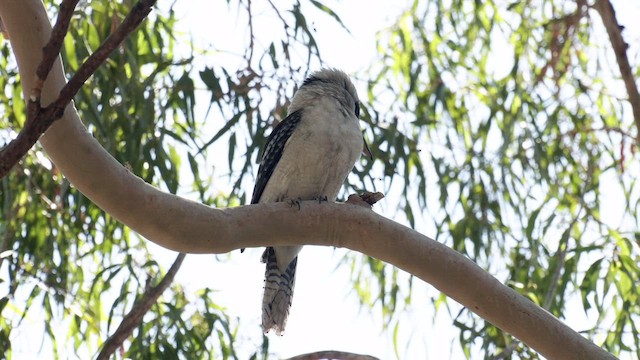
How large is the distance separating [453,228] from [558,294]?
1.71ft

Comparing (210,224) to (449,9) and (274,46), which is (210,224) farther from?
(449,9)

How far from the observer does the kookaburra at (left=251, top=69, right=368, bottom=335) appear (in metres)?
3.22

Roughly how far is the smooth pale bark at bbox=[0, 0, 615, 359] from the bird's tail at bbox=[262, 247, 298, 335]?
2.63ft

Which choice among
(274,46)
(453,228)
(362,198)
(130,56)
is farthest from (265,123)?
(362,198)

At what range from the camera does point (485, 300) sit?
2369 millimetres

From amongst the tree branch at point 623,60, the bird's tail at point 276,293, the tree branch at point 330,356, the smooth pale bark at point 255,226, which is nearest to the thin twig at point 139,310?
the bird's tail at point 276,293

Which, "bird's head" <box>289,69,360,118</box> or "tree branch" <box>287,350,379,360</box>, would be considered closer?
"tree branch" <box>287,350,379,360</box>

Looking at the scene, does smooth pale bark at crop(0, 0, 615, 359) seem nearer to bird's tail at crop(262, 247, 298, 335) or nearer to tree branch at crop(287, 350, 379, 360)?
tree branch at crop(287, 350, 379, 360)

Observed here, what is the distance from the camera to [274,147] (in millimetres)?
3352

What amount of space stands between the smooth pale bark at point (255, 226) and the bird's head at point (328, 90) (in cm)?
103

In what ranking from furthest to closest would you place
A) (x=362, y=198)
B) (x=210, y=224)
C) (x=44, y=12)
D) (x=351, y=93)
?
(x=351, y=93)
(x=362, y=198)
(x=210, y=224)
(x=44, y=12)

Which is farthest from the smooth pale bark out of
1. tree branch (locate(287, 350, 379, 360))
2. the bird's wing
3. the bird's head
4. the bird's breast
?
the bird's head

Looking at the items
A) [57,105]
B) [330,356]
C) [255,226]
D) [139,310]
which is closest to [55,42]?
[57,105]

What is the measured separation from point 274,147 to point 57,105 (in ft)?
5.41
